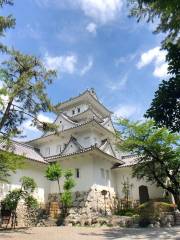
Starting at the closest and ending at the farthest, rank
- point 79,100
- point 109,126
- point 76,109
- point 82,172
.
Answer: point 82,172 → point 109,126 → point 79,100 → point 76,109

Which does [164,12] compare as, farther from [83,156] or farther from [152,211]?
[83,156]

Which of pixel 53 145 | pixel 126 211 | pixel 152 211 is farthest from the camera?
pixel 53 145

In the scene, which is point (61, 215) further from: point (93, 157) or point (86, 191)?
point (93, 157)

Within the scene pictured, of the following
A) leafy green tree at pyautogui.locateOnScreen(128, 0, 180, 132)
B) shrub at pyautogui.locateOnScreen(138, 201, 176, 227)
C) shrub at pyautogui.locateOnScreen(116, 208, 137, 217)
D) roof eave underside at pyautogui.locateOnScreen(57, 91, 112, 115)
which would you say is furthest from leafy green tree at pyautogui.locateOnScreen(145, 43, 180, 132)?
roof eave underside at pyautogui.locateOnScreen(57, 91, 112, 115)

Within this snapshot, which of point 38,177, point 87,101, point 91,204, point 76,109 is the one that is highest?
point 87,101

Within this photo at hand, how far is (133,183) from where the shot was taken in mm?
29391

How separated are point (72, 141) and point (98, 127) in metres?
3.44

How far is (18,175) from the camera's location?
24.9 metres

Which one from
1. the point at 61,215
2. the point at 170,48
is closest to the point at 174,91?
the point at 170,48

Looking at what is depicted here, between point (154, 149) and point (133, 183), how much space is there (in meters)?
9.33

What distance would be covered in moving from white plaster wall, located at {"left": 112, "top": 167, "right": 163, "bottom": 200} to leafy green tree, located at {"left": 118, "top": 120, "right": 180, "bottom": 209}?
5.58 meters

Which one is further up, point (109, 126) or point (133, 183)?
point (109, 126)

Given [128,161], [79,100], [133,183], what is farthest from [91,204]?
[79,100]

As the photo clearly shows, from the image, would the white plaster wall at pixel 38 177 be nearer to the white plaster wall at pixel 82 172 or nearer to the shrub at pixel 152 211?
the white plaster wall at pixel 82 172
